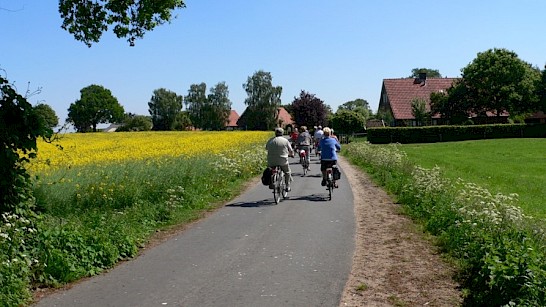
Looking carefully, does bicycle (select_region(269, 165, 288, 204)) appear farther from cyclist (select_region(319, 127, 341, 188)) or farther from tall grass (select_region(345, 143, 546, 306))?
tall grass (select_region(345, 143, 546, 306))

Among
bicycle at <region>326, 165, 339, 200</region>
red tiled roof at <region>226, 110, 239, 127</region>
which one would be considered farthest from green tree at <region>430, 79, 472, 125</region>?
bicycle at <region>326, 165, 339, 200</region>

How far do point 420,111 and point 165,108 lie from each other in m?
61.5

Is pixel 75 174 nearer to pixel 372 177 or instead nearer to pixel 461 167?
pixel 372 177

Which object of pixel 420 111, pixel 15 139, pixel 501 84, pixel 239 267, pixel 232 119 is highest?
pixel 501 84

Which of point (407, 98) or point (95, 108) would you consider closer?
point (407, 98)

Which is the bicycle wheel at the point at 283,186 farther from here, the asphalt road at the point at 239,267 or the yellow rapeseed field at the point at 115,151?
the yellow rapeseed field at the point at 115,151

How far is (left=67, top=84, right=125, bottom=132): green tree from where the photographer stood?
114 meters

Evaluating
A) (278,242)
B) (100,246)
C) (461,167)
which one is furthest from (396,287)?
(461,167)

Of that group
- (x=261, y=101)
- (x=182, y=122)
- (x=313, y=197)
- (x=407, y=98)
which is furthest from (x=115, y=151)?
(x=182, y=122)

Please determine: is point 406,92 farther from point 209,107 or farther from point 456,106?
point 209,107

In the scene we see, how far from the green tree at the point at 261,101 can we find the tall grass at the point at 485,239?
284 feet

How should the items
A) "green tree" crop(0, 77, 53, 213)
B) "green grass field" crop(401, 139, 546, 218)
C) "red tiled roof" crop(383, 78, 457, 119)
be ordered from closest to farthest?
"green tree" crop(0, 77, 53, 213) < "green grass field" crop(401, 139, 546, 218) < "red tiled roof" crop(383, 78, 457, 119)

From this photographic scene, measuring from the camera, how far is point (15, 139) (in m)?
7.50

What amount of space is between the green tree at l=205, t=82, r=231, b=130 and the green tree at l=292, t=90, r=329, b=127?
48.4 m
